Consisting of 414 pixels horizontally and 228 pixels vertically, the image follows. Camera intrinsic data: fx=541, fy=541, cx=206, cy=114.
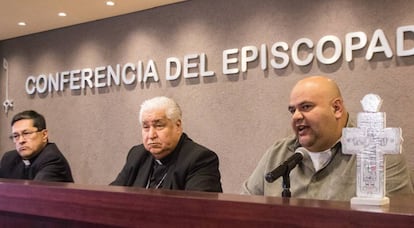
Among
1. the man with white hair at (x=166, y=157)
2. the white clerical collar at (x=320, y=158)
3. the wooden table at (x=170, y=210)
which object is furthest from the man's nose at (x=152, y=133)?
the wooden table at (x=170, y=210)

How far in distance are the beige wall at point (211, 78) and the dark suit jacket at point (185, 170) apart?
5.94 feet

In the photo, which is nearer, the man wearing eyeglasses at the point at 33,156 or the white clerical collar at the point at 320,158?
the white clerical collar at the point at 320,158

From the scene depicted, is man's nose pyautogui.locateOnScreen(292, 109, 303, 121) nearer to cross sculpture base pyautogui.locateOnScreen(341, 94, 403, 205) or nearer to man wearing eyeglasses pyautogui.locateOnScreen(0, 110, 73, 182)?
cross sculpture base pyautogui.locateOnScreen(341, 94, 403, 205)

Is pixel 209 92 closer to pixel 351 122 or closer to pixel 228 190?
pixel 228 190

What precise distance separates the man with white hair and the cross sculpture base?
1310 millimetres

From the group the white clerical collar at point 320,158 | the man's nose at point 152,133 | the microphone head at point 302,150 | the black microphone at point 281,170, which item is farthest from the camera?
the man's nose at point 152,133

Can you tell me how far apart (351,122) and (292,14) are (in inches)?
89.3

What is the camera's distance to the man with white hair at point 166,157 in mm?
2514

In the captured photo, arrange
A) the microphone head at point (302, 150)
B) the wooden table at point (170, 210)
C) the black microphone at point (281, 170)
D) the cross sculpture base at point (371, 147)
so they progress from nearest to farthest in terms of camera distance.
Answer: the wooden table at point (170, 210), the cross sculpture base at point (371, 147), the black microphone at point (281, 170), the microphone head at point (302, 150)

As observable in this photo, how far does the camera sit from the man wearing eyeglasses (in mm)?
3141

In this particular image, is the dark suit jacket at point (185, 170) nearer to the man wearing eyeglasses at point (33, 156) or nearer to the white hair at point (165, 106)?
the white hair at point (165, 106)

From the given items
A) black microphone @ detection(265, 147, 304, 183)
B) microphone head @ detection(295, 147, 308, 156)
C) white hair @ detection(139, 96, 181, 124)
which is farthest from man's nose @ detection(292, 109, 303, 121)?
white hair @ detection(139, 96, 181, 124)

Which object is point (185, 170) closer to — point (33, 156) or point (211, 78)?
point (33, 156)

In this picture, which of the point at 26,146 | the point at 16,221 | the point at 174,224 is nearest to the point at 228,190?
the point at 26,146
